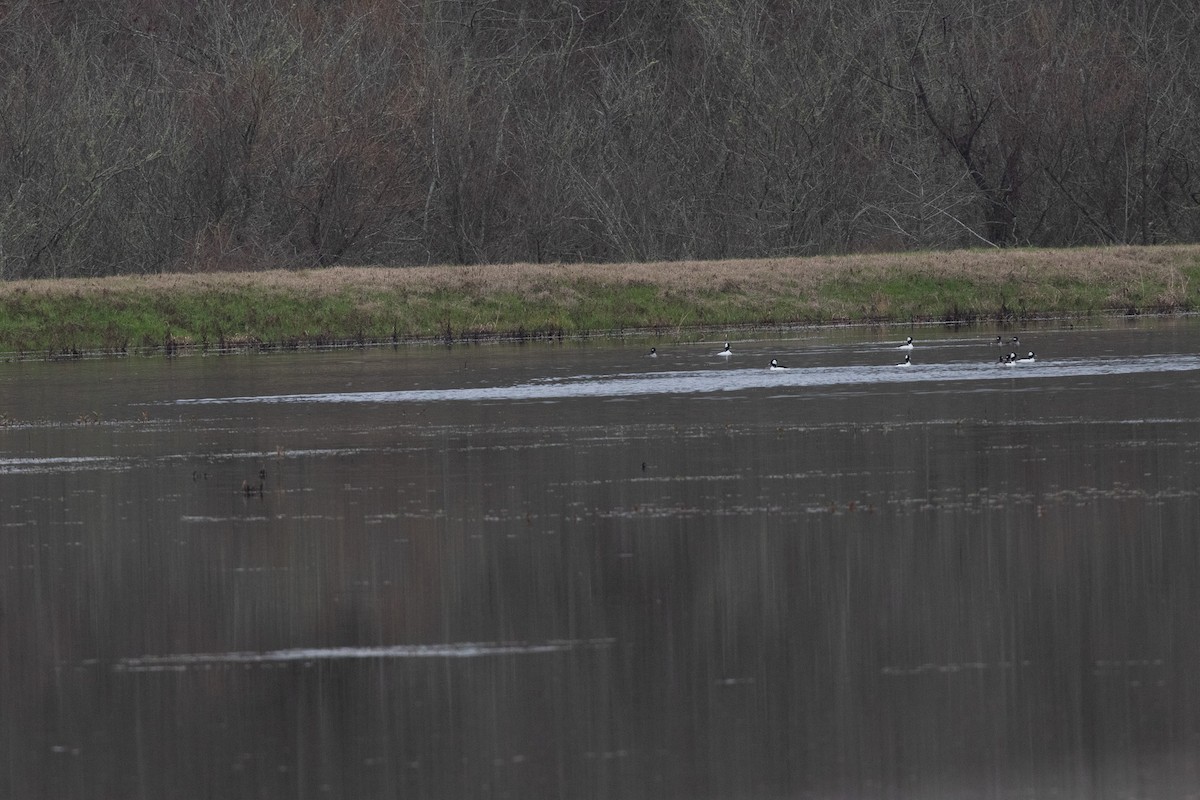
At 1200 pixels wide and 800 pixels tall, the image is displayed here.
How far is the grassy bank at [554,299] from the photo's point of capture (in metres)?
44.5

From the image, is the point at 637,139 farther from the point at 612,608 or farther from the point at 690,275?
the point at 612,608

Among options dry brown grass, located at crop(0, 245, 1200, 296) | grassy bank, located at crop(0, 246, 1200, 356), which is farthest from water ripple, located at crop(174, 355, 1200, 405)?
dry brown grass, located at crop(0, 245, 1200, 296)

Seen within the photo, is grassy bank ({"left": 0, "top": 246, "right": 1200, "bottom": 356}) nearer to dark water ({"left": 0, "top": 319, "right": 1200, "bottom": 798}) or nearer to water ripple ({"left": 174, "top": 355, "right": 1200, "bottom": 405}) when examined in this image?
water ripple ({"left": 174, "top": 355, "right": 1200, "bottom": 405})

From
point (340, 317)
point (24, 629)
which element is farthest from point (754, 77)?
point (24, 629)

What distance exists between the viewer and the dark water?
9.43m

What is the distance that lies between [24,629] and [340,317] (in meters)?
32.9

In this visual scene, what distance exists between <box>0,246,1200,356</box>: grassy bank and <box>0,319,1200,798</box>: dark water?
2038cm

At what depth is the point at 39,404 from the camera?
95.8 ft

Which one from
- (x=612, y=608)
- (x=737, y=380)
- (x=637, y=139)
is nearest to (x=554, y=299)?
(x=737, y=380)

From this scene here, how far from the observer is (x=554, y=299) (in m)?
46.5

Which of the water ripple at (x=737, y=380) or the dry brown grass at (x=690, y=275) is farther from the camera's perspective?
the dry brown grass at (x=690, y=275)

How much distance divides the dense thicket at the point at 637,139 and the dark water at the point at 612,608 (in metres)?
35.5

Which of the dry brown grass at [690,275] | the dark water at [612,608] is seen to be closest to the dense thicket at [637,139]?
the dry brown grass at [690,275]

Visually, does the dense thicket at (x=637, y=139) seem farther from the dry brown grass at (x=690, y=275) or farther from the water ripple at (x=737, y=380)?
the water ripple at (x=737, y=380)
